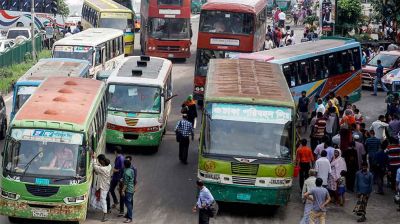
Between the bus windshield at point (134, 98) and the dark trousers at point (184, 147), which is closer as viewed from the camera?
the dark trousers at point (184, 147)

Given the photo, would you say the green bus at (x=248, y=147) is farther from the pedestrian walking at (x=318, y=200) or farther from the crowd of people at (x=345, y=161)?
the pedestrian walking at (x=318, y=200)

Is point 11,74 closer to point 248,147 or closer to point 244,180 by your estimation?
point 248,147

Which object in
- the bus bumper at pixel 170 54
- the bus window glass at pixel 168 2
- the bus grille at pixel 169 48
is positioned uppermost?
the bus window glass at pixel 168 2

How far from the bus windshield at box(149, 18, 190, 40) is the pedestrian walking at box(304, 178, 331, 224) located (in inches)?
1163

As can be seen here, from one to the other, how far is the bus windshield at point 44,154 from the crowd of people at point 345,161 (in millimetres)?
4949

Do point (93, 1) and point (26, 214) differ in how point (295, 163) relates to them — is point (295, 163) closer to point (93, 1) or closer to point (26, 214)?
Answer: point (26, 214)

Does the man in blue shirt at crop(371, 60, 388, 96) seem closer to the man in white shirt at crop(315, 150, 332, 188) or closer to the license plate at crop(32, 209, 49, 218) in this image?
the man in white shirt at crop(315, 150, 332, 188)

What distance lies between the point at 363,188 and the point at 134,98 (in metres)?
8.99

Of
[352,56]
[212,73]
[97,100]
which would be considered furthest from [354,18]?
[97,100]

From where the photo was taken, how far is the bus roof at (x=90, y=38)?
38.9 metres

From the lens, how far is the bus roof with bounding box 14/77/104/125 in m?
21.6

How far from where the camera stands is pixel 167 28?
49.8 meters

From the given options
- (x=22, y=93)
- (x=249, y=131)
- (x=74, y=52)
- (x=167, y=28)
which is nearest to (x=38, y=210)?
(x=249, y=131)

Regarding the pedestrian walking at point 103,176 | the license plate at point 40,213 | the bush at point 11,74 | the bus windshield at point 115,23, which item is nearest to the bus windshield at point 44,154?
the pedestrian walking at point 103,176
